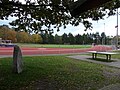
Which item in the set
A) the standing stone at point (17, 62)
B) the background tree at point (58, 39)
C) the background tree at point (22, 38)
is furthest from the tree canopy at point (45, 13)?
the background tree at point (58, 39)

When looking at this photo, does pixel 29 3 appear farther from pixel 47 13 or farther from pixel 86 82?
pixel 86 82

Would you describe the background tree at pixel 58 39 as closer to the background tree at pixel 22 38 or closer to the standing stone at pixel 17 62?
the background tree at pixel 22 38

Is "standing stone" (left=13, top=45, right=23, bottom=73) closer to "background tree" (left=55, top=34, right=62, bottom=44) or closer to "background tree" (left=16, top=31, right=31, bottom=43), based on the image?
→ "background tree" (left=16, top=31, right=31, bottom=43)

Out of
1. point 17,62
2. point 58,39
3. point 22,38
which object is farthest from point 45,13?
point 58,39

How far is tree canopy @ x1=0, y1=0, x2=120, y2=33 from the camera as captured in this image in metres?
12.4

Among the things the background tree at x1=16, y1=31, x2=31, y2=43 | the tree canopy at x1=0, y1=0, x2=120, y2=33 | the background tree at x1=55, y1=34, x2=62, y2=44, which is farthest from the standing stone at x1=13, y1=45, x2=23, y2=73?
the background tree at x1=55, y1=34, x2=62, y2=44

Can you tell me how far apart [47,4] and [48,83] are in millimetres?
4194

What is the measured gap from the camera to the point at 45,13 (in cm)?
1320

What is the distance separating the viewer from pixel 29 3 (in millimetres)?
12977

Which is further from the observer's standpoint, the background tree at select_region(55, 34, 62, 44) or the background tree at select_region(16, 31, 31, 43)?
the background tree at select_region(55, 34, 62, 44)

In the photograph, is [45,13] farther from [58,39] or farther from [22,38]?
[58,39]

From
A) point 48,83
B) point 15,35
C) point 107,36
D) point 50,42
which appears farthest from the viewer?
point 107,36

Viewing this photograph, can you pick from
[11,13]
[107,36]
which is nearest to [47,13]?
[11,13]

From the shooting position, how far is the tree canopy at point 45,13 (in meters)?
12.4
